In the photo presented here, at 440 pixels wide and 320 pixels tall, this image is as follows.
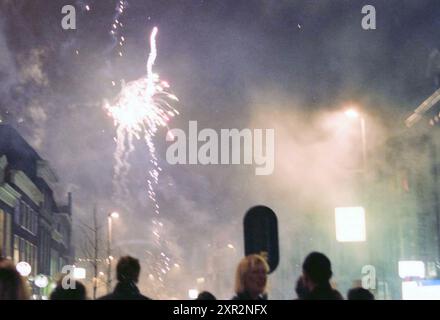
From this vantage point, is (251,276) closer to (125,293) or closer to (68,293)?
(125,293)

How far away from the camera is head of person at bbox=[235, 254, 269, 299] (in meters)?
5.27

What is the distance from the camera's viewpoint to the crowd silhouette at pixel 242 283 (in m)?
5.02

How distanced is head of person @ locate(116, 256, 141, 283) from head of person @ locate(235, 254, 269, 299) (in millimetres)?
866

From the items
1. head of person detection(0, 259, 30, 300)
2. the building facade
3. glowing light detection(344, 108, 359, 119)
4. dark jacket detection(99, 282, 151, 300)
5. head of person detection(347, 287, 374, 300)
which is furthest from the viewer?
the building facade

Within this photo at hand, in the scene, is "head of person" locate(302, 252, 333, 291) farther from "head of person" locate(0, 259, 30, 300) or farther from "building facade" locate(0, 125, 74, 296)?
"building facade" locate(0, 125, 74, 296)

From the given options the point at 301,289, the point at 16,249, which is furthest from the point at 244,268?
the point at 16,249

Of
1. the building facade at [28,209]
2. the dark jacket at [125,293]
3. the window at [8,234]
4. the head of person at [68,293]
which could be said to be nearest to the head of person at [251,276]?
the dark jacket at [125,293]

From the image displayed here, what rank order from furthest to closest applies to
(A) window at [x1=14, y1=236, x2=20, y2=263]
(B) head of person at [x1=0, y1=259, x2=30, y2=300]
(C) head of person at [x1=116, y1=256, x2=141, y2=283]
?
(A) window at [x1=14, y1=236, x2=20, y2=263] → (C) head of person at [x1=116, y1=256, x2=141, y2=283] → (B) head of person at [x1=0, y1=259, x2=30, y2=300]

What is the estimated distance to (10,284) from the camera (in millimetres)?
5008

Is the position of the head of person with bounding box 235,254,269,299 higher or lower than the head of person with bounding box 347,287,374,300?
higher

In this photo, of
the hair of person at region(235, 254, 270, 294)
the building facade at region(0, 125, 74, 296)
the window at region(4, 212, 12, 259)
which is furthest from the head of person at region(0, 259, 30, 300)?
the window at region(4, 212, 12, 259)

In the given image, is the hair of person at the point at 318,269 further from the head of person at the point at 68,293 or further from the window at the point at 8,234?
the window at the point at 8,234
